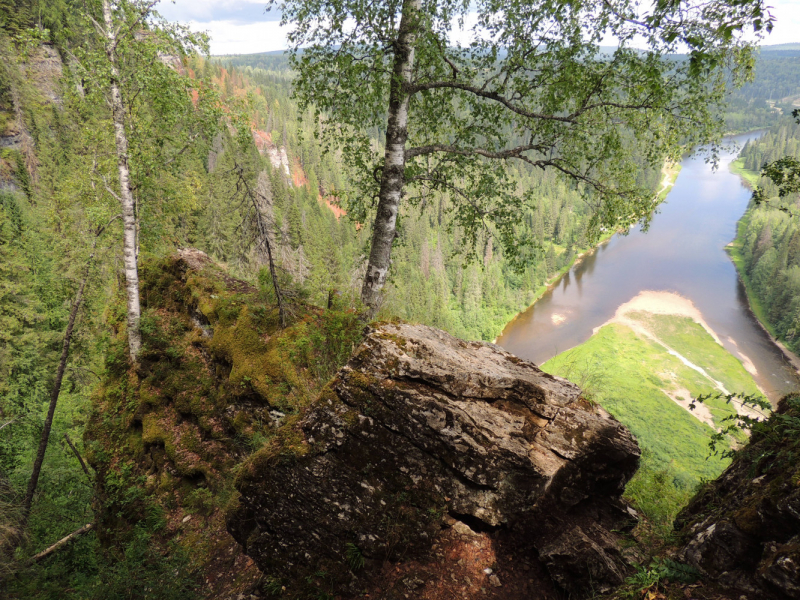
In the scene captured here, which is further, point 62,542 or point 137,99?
point 137,99

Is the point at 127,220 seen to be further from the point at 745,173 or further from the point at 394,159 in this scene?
the point at 745,173

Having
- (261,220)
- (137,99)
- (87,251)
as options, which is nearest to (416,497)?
(261,220)

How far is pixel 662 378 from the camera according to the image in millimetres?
39188

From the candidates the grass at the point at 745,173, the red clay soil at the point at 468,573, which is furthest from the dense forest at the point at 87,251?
the grass at the point at 745,173

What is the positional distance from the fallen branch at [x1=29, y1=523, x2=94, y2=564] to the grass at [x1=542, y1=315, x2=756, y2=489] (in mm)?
23962

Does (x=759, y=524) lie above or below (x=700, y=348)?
above

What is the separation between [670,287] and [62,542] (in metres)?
76.2

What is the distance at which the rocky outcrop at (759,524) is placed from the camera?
219 centimetres

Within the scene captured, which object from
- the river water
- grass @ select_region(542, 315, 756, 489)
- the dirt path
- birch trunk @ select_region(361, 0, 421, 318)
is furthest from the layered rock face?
the dirt path

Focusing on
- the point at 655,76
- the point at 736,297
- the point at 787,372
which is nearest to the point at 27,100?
the point at 655,76

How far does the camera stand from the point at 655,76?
416cm

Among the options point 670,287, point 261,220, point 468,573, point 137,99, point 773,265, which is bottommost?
point 670,287

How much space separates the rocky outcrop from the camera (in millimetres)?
2186

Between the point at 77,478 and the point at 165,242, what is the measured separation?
22.3ft
